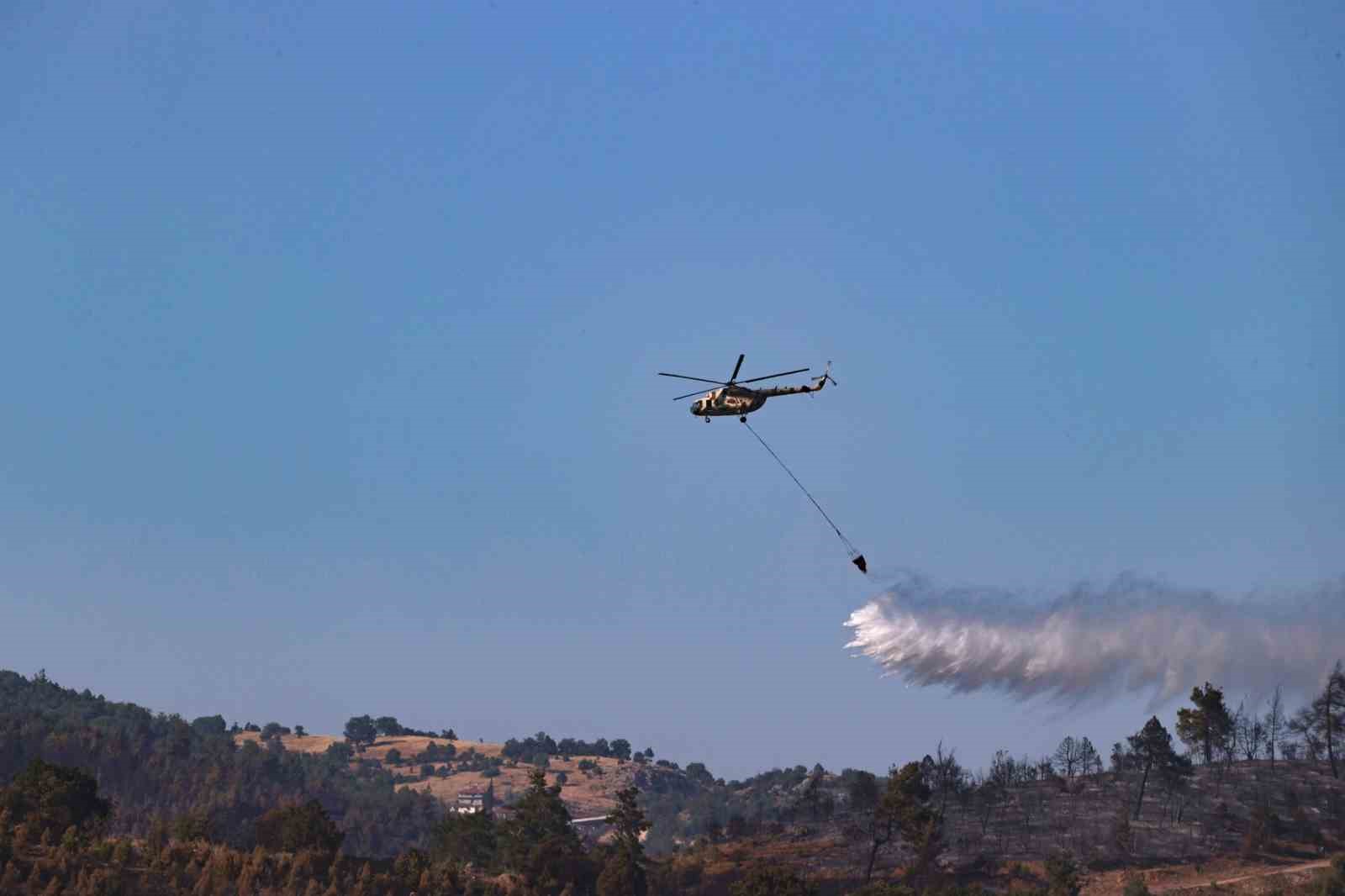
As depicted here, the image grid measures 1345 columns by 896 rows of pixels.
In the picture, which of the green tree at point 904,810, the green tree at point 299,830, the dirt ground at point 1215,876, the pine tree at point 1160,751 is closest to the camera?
the green tree at point 299,830

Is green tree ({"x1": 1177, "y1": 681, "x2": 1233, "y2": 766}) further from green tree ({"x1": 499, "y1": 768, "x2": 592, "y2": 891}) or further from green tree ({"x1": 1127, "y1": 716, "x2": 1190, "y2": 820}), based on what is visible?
green tree ({"x1": 499, "y1": 768, "x2": 592, "y2": 891})

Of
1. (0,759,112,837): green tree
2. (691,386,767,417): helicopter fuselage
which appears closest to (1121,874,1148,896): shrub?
(691,386,767,417): helicopter fuselage

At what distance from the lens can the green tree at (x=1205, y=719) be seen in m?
171

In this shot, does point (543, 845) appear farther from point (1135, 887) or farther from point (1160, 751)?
point (1160, 751)

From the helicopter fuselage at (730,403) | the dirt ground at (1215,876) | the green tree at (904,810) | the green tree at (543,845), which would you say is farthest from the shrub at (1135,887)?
the helicopter fuselage at (730,403)

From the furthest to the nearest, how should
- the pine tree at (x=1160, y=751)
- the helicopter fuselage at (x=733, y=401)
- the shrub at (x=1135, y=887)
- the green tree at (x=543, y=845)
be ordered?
the pine tree at (x=1160, y=751)
the green tree at (x=543, y=845)
the shrub at (x=1135, y=887)
the helicopter fuselage at (x=733, y=401)

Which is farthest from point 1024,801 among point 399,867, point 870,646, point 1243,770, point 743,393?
point 743,393

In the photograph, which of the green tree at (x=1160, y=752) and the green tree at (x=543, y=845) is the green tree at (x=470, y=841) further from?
the green tree at (x=1160, y=752)

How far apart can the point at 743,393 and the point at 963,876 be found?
76.5m

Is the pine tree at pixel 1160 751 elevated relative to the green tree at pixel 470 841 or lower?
elevated

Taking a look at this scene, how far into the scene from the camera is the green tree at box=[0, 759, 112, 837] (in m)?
117

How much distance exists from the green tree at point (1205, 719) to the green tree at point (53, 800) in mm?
114024

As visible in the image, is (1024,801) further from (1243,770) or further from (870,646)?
(870,646)

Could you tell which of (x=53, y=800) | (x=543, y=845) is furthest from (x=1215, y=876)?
(x=53, y=800)
